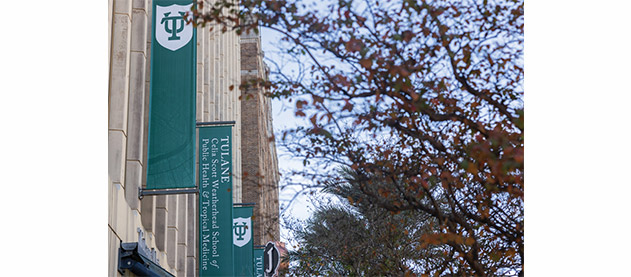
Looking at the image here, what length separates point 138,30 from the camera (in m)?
11.9

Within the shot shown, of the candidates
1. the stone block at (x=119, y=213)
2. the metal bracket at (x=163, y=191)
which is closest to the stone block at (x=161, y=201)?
the metal bracket at (x=163, y=191)

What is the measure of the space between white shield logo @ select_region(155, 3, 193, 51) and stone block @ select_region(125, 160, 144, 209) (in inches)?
79.2

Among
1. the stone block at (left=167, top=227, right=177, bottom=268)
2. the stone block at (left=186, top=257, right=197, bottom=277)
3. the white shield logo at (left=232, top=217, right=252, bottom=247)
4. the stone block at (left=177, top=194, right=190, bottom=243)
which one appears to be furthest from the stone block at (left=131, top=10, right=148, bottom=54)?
the white shield logo at (left=232, top=217, right=252, bottom=247)

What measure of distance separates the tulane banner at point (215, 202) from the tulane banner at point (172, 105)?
4.79 m

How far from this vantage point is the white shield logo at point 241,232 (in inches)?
894

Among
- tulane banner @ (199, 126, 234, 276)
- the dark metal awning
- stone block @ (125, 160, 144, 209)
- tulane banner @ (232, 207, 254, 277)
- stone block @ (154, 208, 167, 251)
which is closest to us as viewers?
the dark metal awning

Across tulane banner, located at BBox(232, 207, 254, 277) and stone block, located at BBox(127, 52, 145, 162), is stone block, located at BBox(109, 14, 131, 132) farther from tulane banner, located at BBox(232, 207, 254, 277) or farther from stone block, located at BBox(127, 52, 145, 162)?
tulane banner, located at BBox(232, 207, 254, 277)

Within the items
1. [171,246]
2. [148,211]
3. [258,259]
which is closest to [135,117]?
[148,211]

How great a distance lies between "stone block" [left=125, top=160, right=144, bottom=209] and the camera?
1097cm

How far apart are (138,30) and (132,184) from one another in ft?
8.57

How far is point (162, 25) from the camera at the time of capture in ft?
38.7
